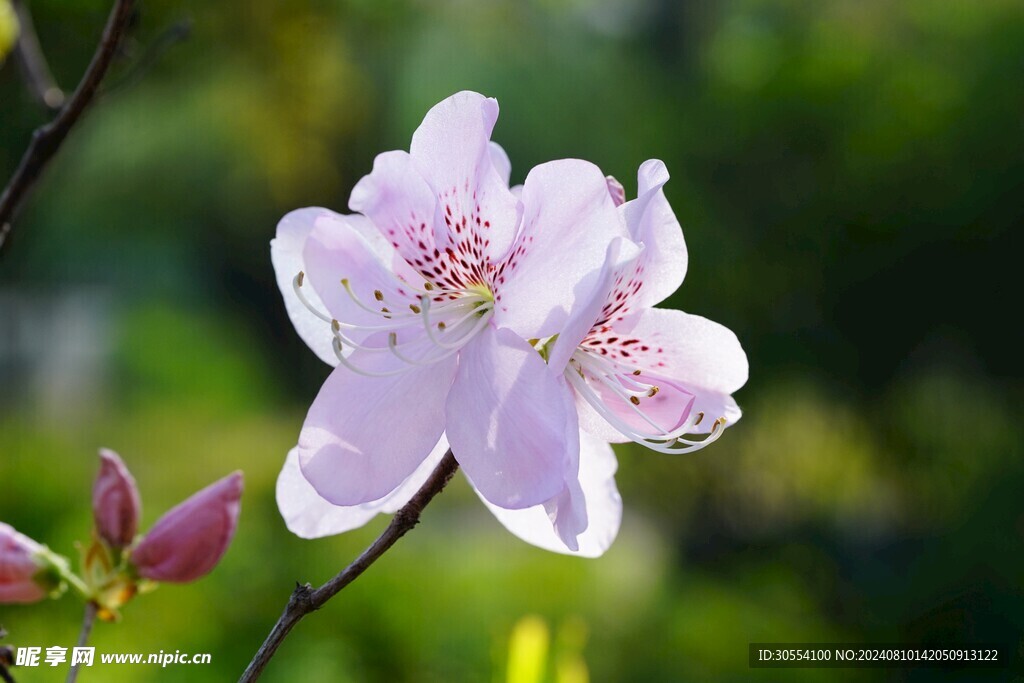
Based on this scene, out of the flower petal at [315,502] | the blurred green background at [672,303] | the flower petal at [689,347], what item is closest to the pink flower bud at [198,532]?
the flower petal at [315,502]

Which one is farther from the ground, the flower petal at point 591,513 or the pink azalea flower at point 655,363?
the pink azalea flower at point 655,363

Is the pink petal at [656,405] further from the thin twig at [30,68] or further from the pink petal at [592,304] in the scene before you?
the thin twig at [30,68]

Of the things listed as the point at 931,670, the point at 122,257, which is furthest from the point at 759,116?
the point at 122,257

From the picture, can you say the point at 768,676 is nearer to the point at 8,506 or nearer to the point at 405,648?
the point at 405,648

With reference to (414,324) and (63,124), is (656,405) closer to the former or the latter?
(414,324)

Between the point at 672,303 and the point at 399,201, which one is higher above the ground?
the point at 399,201

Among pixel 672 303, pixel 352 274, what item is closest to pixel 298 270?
pixel 352 274
